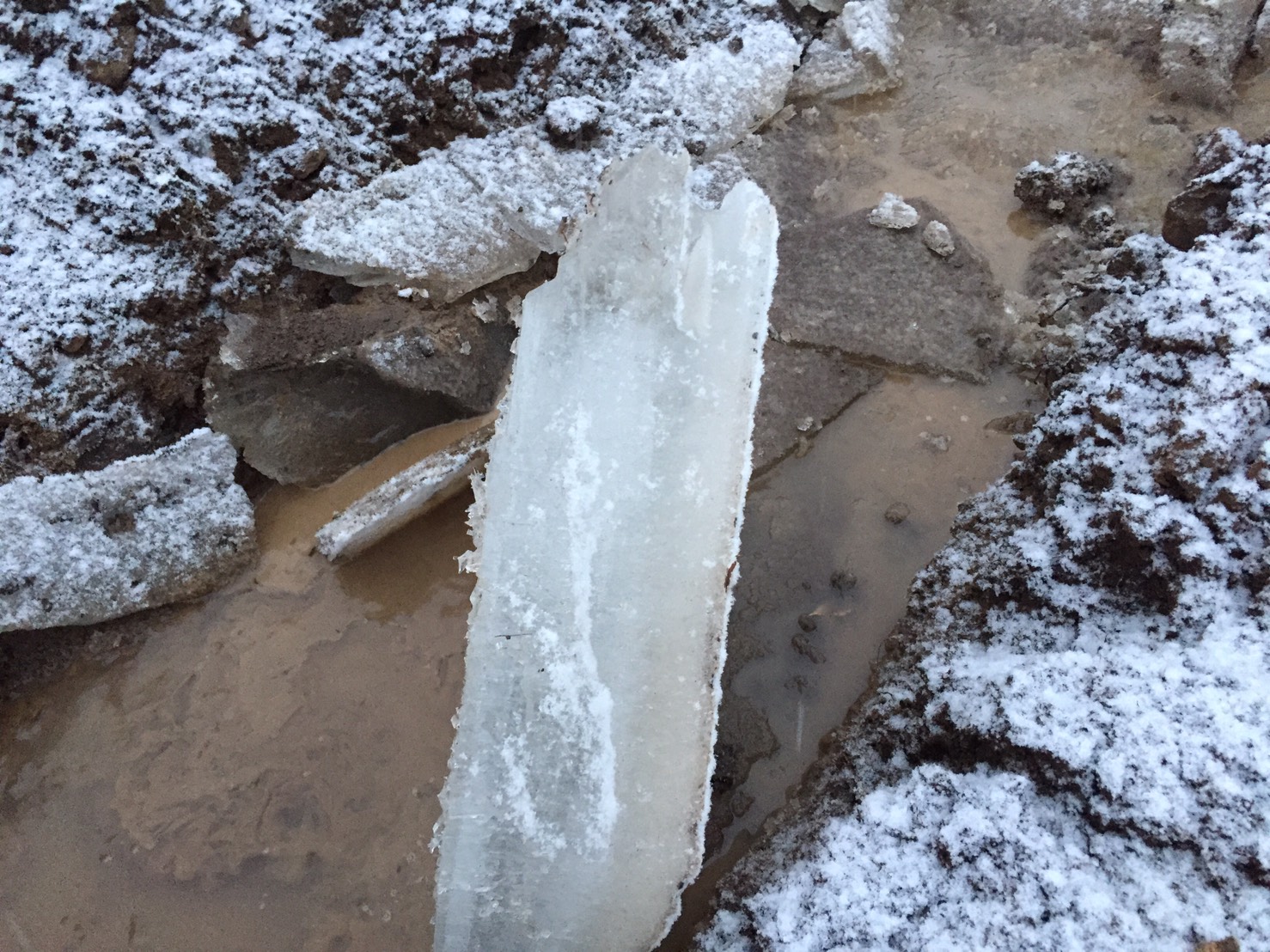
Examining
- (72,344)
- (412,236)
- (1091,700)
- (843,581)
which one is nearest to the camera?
(1091,700)

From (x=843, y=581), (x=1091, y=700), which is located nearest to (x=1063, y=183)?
(x=843, y=581)

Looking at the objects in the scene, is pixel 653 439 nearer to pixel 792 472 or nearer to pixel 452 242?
pixel 792 472

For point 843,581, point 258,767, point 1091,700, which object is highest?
point 1091,700

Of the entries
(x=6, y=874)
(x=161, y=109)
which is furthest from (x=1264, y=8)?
(x=6, y=874)

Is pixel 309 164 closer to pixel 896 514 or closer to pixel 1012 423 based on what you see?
pixel 896 514

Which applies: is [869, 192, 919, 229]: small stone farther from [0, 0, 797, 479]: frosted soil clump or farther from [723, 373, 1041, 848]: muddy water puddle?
[0, 0, 797, 479]: frosted soil clump

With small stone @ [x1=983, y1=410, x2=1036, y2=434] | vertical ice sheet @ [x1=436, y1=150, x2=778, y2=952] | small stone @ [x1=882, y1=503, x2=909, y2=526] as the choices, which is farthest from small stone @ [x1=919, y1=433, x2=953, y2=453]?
vertical ice sheet @ [x1=436, y1=150, x2=778, y2=952]
